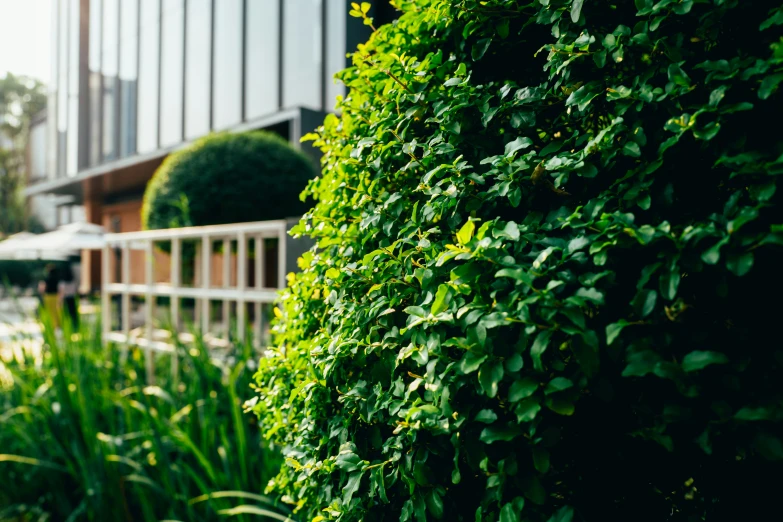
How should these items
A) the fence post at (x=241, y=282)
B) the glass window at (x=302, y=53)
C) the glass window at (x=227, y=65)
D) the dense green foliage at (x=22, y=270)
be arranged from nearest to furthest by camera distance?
1. the fence post at (x=241, y=282)
2. the glass window at (x=302, y=53)
3. the glass window at (x=227, y=65)
4. the dense green foliage at (x=22, y=270)

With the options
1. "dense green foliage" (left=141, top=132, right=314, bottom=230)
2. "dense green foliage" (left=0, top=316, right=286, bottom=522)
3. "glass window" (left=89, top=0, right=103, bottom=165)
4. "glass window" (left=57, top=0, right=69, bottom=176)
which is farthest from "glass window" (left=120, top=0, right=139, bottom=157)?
"dense green foliage" (left=0, top=316, right=286, bottom=522)

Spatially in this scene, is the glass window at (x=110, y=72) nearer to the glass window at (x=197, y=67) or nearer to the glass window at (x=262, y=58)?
the glass window at (x=197, y=67)

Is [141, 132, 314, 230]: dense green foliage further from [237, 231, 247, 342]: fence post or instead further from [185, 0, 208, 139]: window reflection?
[185, 0, 208, 139]: window reflection

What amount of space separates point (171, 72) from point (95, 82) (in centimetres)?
490

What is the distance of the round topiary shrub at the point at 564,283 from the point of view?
3.09ft

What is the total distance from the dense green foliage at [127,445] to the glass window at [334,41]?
6500mm

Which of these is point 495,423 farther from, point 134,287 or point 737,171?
point 134,287

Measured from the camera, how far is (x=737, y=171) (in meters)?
0.94

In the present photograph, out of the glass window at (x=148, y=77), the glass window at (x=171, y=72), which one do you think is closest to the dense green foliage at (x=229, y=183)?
the glass window at (x=171, y=72)

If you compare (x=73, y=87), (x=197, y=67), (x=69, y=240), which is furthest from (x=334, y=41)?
(x=73, y=87)

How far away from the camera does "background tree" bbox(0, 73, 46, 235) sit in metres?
28.7

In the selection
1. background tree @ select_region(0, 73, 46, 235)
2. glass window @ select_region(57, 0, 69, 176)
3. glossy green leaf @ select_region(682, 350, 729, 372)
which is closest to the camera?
glossy green leaf @ select_region(682, 350, 729, 372)

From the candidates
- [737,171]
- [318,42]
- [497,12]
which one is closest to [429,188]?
[497,12]

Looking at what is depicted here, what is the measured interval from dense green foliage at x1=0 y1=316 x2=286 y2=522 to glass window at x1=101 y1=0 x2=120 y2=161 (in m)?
14.4
